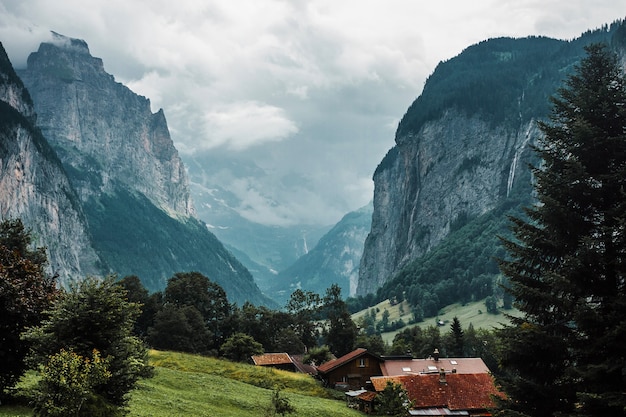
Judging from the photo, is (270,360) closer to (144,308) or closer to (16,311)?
(144,308)

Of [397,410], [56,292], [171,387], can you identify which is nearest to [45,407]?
[56,292]

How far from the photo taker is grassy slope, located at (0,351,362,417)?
3288 cm

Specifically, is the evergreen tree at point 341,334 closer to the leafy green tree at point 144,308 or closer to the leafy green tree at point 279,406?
the leafy green tree at point 144,308

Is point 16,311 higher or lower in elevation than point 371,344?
lower

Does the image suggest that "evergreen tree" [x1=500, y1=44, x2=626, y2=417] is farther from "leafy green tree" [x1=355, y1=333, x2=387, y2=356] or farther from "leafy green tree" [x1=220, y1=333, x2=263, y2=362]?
"leafy green tree" [x1=355, y1=333, x2=387, y2=356]

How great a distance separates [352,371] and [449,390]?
69.4 feet

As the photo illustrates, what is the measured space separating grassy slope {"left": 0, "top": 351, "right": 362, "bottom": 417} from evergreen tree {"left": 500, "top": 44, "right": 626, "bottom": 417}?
2102 centimetres

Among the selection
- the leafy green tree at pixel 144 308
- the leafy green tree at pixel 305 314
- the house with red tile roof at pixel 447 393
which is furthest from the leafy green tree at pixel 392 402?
the leafy green tree at pixel 305 314

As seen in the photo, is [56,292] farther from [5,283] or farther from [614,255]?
[614,255]

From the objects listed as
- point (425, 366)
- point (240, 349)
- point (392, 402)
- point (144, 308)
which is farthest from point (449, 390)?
point (144, 308)

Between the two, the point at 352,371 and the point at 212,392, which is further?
the point at 352,371

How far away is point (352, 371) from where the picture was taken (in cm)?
7825

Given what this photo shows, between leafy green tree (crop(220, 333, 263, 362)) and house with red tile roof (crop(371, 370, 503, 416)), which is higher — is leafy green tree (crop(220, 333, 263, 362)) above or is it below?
above

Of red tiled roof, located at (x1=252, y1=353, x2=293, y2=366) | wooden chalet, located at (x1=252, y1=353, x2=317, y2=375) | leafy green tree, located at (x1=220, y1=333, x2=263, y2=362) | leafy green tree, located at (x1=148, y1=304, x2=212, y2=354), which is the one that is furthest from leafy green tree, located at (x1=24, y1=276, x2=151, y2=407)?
leafy green tree, located at (x1=220, y1=333, x2=263, y2=362)
